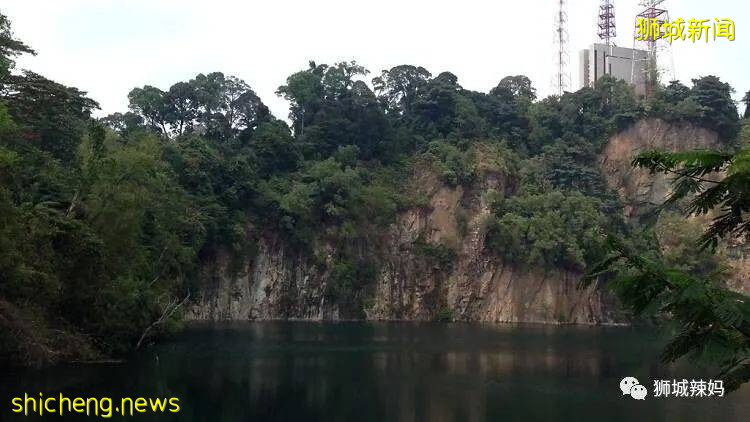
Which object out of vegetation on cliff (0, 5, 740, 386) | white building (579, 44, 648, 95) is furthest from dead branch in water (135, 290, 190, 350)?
white building (579, 44, 648, 95)

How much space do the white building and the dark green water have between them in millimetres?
40247

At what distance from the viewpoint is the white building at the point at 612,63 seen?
70875mm

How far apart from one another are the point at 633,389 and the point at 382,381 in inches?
313

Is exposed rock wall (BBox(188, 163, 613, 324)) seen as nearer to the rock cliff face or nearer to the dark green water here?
the rock cliff face

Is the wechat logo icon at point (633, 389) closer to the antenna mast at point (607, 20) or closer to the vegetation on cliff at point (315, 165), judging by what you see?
the vegetation on cliff at point (315, 165)

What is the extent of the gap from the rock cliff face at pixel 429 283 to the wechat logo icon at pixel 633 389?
99.8ft

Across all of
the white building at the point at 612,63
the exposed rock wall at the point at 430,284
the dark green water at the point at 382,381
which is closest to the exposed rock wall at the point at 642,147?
the white building at the point at 612,63

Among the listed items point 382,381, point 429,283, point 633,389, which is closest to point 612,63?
point 429,283

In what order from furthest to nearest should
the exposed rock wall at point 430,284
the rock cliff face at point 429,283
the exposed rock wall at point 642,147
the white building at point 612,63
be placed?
the white building at point 612,63 → the exposed rock wall at point 642,147 → the exposed rock wall at point 430,284 → the rock cliff face at point 429,283

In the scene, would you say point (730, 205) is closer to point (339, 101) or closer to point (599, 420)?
point (599, 420)

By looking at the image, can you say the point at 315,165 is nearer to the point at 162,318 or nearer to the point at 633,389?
the point at 162,318

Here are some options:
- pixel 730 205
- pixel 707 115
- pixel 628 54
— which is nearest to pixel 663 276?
pixel 730 205

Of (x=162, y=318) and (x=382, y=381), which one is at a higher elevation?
(x=162, y=318)

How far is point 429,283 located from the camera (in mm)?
57375
